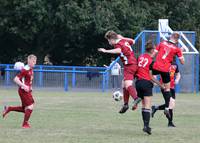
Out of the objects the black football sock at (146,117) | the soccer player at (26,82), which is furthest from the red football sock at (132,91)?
the soccer player at (26,82)

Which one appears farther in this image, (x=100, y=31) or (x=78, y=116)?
(x=100, y=31)

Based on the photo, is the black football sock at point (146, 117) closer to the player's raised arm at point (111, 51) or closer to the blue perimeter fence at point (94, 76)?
the player's raised arm at point (111, 51)

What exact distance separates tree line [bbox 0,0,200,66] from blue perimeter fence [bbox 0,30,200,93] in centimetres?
748

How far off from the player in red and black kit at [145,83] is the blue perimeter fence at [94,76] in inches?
811

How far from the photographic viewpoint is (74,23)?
42844 millimetres

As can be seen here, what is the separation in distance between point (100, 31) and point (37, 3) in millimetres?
4578

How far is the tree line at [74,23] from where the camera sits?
140 feet

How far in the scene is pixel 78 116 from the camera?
57.3ft

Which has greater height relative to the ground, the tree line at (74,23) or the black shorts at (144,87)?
the tree line at (74,23)

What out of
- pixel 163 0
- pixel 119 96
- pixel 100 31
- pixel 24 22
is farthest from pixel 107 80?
pixel 119 96

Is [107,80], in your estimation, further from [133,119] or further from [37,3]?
[133,119]

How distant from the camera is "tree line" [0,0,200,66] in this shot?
42.7 m

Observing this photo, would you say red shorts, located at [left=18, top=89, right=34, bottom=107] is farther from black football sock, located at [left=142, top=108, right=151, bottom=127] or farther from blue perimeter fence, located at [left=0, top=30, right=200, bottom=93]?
blue perimeter fence, located at [left=0, top=30, right=200, bottom=93]

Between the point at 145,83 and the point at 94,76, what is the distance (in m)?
22.5
